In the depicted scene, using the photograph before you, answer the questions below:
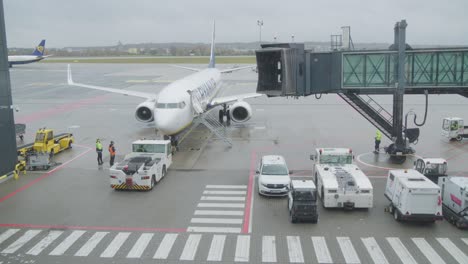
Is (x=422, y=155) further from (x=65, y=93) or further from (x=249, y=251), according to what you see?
(x=65, y=93)

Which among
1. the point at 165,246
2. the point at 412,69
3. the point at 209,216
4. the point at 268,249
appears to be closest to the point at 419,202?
the point at 268,249

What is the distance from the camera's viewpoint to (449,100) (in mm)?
65125

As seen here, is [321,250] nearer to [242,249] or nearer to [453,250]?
[242,249]

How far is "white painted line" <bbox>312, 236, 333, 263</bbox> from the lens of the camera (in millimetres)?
17375

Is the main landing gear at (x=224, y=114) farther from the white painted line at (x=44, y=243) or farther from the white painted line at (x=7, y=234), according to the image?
the white painted line at (x=7, y=234)

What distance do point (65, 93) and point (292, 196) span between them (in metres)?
65.5

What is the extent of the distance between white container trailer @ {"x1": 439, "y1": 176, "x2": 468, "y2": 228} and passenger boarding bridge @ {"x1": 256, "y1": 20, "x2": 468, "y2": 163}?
28.0ft

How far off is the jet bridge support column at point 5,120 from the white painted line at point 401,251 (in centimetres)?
2329

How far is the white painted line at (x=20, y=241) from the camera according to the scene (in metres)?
18.5

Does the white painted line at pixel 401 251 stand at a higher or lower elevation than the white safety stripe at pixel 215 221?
lower

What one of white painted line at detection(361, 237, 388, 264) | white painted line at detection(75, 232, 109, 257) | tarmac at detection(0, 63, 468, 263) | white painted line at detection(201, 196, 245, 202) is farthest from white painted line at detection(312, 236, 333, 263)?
white painted line at detection(75, 232, 109, 257)

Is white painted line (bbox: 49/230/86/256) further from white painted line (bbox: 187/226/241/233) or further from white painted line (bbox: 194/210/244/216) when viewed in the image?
white painted line (bbox: 194/210/244/216)

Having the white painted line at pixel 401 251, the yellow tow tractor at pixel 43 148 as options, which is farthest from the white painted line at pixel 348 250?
the yellow tow tractor at pixel 43 148

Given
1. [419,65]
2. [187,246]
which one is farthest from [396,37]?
[187,246]
